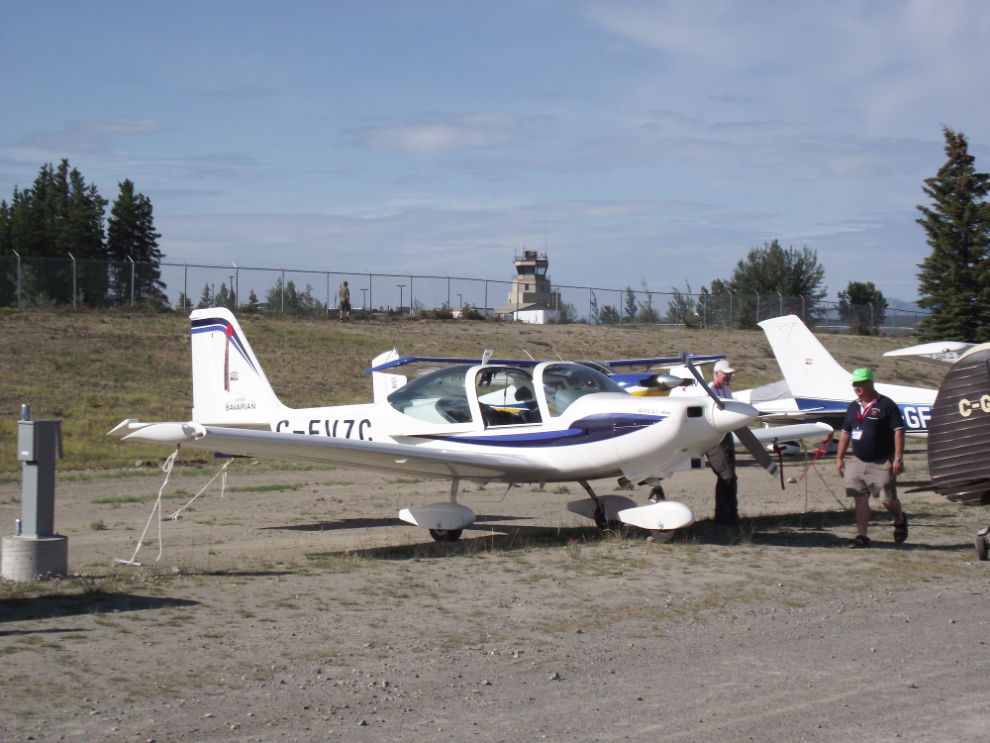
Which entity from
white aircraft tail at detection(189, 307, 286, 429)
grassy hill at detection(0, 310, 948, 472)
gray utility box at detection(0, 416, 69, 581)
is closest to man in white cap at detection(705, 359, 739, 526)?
white aircraft tail at detection(189, 307, 286, 429)

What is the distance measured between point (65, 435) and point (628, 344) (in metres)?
23.6

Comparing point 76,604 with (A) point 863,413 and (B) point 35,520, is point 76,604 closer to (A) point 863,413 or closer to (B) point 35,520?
(B) point 35,520

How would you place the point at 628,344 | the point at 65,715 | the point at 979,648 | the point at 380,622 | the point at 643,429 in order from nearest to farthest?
the point at 65,715, the point at 979,648, the point at 380,622, the point at 643,429, the point at 628,344

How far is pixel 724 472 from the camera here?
9.82 meters

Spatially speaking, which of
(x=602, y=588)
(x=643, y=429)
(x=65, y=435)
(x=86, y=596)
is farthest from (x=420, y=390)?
(x=65, y=435)

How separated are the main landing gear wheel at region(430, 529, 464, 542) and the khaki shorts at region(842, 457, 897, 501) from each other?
3834 mm

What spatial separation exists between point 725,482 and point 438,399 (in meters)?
3.30

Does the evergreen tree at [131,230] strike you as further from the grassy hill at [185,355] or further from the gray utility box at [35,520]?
the gray utility box at [35,520]

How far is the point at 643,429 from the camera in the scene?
8.70m

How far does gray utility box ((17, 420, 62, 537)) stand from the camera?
678 centimetres

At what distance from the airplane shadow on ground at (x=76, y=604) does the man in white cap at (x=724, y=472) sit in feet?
18.9

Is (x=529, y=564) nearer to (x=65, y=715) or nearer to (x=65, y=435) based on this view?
(x=65, y=715)

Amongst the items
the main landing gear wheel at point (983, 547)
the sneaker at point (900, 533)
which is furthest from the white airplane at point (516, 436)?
the main landing gear wheel at point (983, 547)

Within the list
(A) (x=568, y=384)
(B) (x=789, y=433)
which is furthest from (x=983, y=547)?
(A) (x=568, y=384)
